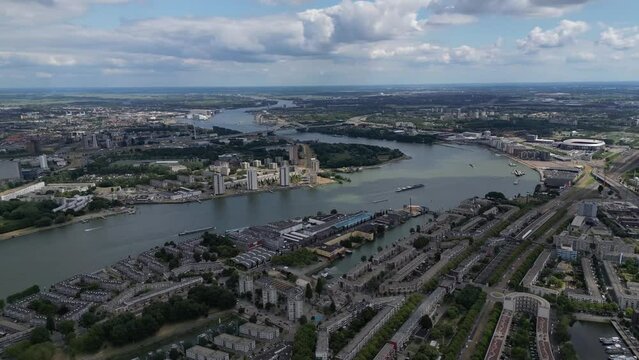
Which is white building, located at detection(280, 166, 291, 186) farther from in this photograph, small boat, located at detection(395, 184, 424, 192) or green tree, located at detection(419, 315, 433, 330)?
green tree, located at detection(419, 315, 433, 330)

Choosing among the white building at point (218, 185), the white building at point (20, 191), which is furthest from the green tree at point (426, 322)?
the white building at point (20, 191)

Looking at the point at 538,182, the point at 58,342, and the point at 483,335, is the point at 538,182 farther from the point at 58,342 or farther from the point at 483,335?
the point at 58,342

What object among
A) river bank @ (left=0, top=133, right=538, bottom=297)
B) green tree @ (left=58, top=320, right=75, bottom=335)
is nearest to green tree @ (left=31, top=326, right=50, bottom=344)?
green tree @ (left=58, top=320, right=75, bottom=335)

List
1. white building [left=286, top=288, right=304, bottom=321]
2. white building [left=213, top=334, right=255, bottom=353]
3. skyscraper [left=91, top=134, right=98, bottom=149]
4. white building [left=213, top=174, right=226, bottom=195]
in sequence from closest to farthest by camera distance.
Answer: white building [left=213, top=334, right=255, bottom=353] → white building [left=286, top=288, right=304, bottom=321] → white building [left=213, top=174, right=226, bottom=195] → skyscraper [left=91, top=134, right=98, bottom=149]

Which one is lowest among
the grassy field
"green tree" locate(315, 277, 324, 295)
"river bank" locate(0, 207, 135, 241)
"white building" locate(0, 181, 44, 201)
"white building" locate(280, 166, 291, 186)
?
the grassy field

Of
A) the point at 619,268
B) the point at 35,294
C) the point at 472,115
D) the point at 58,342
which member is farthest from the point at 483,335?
the point at 472,115

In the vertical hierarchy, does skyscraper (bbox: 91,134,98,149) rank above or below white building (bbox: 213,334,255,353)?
above

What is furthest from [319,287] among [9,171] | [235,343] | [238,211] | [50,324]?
[9,171]

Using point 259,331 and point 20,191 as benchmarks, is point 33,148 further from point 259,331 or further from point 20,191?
point 259,331
